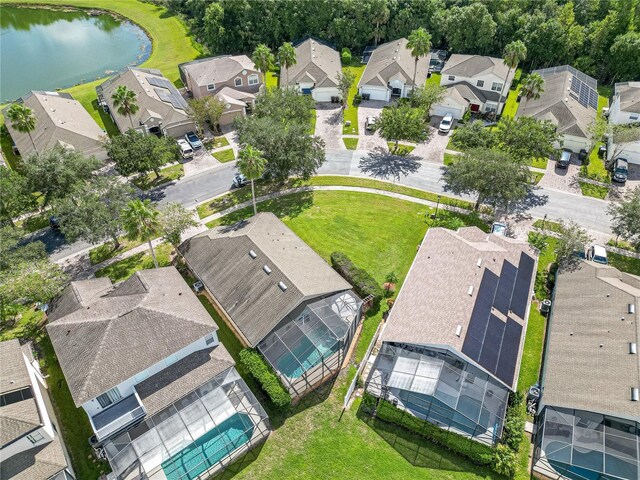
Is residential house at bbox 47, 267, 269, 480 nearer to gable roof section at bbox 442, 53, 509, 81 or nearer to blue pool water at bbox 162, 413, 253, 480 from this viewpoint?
blue pool water at bbox 162, 413, 253, 480

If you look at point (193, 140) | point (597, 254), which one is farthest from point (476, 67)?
point (193, 140)

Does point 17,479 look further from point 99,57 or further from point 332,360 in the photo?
point 99,57

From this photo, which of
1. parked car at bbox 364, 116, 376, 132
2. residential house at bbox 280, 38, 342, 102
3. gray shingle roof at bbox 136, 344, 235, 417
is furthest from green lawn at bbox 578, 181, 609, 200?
gray shingle roof at bbox 136, 344, 235, 417

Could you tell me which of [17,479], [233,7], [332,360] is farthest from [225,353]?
[233,7]

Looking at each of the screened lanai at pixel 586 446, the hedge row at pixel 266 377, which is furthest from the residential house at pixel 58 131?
the screened lanai at pixel 586 446

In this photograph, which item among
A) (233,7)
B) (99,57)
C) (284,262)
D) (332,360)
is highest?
(233,7)

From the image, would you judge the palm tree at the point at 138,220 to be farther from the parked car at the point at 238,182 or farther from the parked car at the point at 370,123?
the parked car at the point at 370,123
